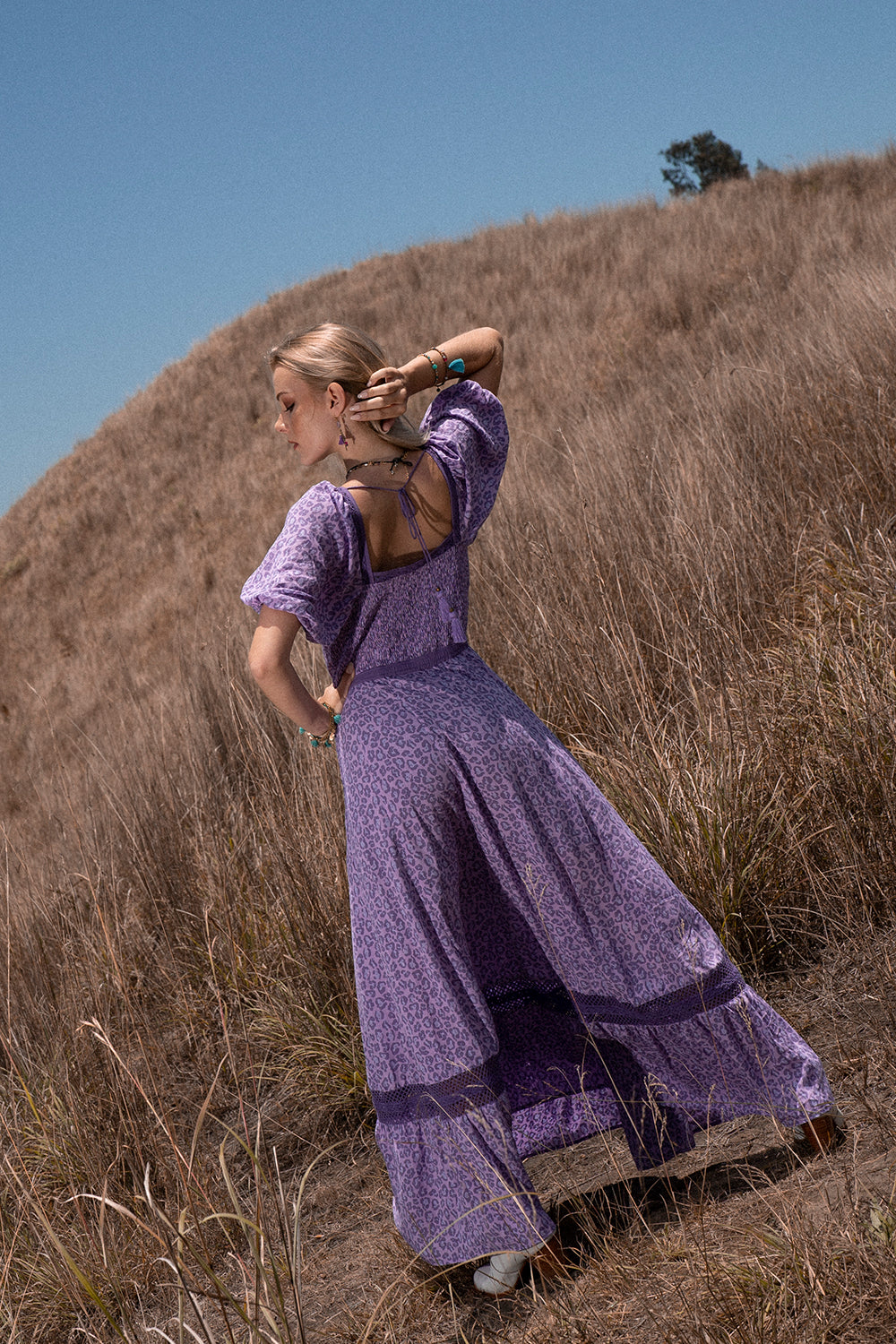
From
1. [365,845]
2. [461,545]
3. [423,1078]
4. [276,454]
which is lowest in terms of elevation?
[423,1078]

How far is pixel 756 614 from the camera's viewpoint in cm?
439

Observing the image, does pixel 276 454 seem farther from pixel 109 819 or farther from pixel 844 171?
pixel 109 819

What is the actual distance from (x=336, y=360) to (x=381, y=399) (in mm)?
136

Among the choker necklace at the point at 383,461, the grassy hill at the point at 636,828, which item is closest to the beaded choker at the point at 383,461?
the choker necklace at the point at 383,461

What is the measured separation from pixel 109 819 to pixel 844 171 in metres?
14.2

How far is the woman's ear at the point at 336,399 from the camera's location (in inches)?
83.5

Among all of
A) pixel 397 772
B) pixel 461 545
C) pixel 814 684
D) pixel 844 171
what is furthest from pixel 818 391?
pixel 844 171

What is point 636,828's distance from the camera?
10.2ft

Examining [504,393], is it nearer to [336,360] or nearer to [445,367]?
[445,367]

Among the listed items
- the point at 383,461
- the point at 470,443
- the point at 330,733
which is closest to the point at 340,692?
the point at 330,733

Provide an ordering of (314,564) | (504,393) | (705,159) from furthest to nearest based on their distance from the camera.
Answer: (705,159) → (504,393) → (314,564)

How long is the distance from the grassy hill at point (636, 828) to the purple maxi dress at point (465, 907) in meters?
0.22

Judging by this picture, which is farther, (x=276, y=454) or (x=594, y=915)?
(x=276, y=454)

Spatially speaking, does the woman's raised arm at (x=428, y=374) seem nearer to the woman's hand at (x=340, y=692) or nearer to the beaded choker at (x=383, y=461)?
the beaded choker at (x=383, y=461)
